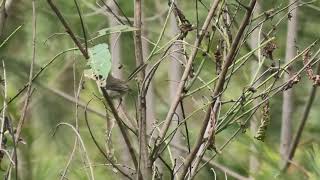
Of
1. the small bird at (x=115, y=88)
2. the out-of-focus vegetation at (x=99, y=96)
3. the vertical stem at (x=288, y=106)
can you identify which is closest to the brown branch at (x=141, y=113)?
the small bird at (x=115, y=88)

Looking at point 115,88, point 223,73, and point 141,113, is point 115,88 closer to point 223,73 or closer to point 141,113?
point 141,113

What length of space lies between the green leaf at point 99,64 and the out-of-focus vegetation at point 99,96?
2.16 feet

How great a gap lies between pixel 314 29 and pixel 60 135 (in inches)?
55.5

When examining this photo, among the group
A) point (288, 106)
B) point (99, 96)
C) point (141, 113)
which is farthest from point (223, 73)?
point (288, 106)

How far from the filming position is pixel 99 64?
97 cm

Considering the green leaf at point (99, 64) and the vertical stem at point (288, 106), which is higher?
the vertical stem at point (288, 106)

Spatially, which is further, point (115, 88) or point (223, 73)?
point (115, 88)

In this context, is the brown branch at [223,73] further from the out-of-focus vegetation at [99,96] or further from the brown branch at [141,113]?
the out-of-focus vegetation at [99,96]

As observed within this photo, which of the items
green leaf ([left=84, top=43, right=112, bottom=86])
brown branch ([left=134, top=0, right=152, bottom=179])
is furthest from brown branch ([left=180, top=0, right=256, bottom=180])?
green leaf ([left=84, top=43, right=112, bottom=86])

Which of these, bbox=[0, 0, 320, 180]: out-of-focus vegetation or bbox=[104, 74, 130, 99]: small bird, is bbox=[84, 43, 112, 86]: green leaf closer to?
bbox=[104, 74, 130, 99]: small bird

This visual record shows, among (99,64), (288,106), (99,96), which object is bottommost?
(99,64)

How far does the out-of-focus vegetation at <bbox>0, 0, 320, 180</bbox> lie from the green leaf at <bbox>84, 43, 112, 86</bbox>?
2.16ft

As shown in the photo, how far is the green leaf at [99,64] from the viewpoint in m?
0.96

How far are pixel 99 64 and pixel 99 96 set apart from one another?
3.05 ft
